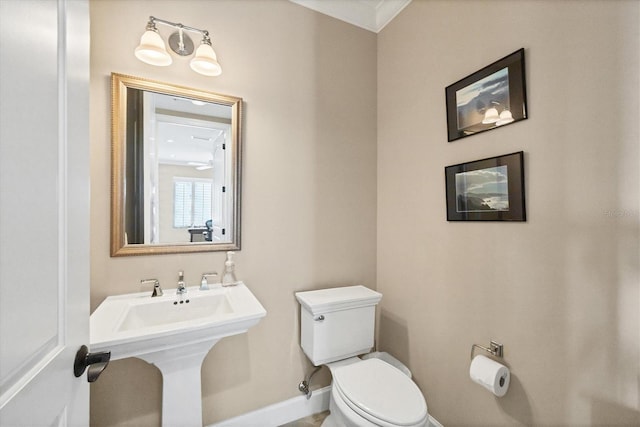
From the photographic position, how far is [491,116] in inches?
51.0

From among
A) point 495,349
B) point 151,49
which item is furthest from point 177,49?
point 495,349

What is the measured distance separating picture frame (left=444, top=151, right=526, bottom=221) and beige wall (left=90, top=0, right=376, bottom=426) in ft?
2.17

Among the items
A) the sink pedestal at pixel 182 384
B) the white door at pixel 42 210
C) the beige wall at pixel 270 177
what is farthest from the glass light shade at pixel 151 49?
the sink pedestal at pixel 182 384

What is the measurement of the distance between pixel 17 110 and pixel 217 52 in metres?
1.37

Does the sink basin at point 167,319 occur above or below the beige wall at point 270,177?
below

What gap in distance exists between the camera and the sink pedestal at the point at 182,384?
1166mm

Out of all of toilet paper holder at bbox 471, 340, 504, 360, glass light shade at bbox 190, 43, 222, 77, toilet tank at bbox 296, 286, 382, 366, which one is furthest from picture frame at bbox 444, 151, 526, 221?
glass light shade at bbox 190, 43, 222, 77

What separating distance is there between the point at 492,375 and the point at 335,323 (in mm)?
799

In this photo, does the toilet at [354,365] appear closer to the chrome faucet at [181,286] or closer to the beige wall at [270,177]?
the beige wall at [270,177]

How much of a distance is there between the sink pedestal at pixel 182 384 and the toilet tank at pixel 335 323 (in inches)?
24.1

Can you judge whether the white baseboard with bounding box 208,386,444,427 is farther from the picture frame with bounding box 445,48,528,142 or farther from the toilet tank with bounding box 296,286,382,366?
the picture frame with bounding box 445,48,528,142

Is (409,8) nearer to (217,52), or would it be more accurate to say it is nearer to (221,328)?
(217,52)

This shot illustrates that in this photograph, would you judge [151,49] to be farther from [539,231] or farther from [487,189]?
[539,231]

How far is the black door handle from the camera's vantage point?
61cm
